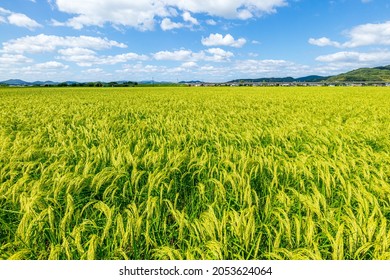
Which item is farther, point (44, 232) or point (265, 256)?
point (44, 232)

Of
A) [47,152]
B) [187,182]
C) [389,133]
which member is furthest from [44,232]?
[389,133]

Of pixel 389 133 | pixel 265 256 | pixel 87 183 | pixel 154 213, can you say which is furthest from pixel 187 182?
pixel 389 133

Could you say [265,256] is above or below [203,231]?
below

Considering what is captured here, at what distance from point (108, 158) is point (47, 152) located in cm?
158

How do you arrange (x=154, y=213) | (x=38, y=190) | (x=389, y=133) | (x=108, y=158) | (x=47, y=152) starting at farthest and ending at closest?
(x=389, y=133) < (x=47, y=152) < (x=108, y=158) < (x=38, y=190) < (x=154, y=213)

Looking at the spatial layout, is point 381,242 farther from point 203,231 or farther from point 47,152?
point 47,152

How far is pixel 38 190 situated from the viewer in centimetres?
348

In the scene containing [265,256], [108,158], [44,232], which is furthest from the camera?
[108,158]
